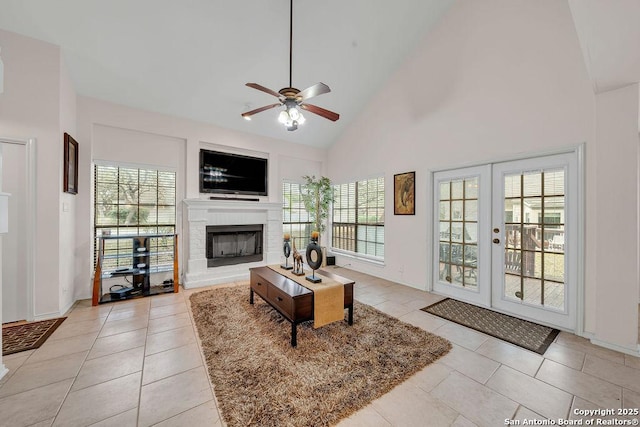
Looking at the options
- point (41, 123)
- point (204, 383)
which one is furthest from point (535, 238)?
point (41, 123)

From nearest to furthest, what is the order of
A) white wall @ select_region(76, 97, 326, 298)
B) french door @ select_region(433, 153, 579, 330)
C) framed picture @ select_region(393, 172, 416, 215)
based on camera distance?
french door @ select_region(433, 153, 579, 330) → white wall @ select_region(76, 97, 326, 298) → framed picture @ select_region(393, 172, 416, 215)

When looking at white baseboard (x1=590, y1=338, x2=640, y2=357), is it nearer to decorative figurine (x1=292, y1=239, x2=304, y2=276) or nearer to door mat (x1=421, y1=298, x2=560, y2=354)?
door mat (x1=421, y1=298, x2=560, y2=354)

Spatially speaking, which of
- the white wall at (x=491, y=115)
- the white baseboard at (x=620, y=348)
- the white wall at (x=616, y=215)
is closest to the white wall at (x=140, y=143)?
the white wall at (x=491, y=115)

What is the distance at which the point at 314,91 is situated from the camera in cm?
232

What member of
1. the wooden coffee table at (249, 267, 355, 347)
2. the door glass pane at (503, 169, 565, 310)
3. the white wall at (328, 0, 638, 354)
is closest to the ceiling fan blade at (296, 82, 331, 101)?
the wooden coffee table at (249, 267, 355, 347)

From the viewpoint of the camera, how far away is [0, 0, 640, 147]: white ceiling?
2.64m

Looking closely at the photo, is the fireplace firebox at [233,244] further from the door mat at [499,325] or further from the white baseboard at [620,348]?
the white baseboard at [620,348]

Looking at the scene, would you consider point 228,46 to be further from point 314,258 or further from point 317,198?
point 317,198

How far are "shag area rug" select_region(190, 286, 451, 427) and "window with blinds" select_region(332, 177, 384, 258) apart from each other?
210 cm

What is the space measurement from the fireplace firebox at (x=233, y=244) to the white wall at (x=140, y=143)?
1.56 ft

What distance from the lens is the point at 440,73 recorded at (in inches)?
148

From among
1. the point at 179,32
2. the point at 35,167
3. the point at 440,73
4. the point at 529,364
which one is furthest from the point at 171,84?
the point at 529,364

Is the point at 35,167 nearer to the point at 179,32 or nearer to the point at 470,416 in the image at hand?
the point at 179,32

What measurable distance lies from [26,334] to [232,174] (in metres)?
3.34
